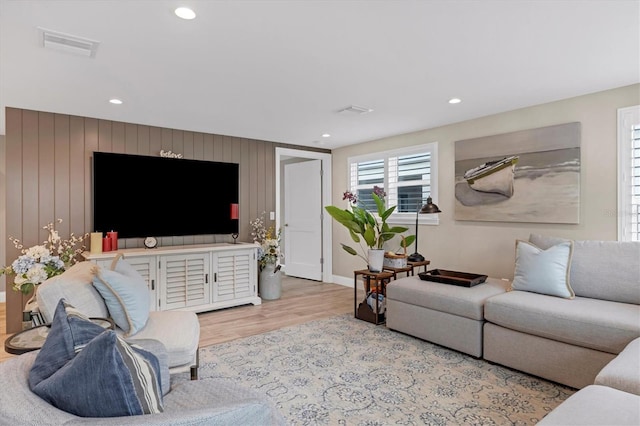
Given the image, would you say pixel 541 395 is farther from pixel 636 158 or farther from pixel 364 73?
pixel 364 73

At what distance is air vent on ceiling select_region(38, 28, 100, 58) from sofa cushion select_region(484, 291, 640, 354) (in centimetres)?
346

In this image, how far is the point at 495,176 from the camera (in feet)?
13.1

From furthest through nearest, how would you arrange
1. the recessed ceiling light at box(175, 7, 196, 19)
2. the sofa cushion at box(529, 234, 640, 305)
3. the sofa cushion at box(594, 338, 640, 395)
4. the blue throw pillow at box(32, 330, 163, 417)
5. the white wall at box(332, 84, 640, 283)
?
the white wall at box(332, 84, 640, 283) → the sofa cushion at box(529, 234, 640, 305) → the recessed ceiling light at box(175, 7, 196, 19) → the sofa cushion at box(594, 338, 640, 395) → the blue throw pillow at box(32, 330, 163, 417)

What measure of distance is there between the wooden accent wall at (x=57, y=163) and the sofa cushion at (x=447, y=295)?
2.80 metres

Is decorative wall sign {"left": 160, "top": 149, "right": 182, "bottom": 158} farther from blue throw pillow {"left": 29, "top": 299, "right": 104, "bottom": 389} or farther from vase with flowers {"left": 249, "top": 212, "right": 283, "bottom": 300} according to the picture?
blue throw pillow {"left": 29, "top": 299, "right": 104, "bottom": 389}

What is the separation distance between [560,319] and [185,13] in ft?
10.1

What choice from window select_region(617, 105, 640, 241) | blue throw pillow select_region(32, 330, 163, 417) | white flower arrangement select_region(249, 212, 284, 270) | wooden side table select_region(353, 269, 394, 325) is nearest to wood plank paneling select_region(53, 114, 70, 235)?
white flower arrangement select_region(249, 212, 284, 270)

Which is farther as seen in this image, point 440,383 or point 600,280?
point 600,280

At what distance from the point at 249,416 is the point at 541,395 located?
229 cm

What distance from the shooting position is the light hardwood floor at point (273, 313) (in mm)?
3756

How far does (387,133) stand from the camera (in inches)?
198

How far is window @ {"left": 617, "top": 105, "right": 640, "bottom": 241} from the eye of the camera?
10.2 feet

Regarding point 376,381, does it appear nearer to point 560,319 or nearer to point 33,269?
point 560,319

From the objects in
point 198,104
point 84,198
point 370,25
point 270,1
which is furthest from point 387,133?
point 84,198
